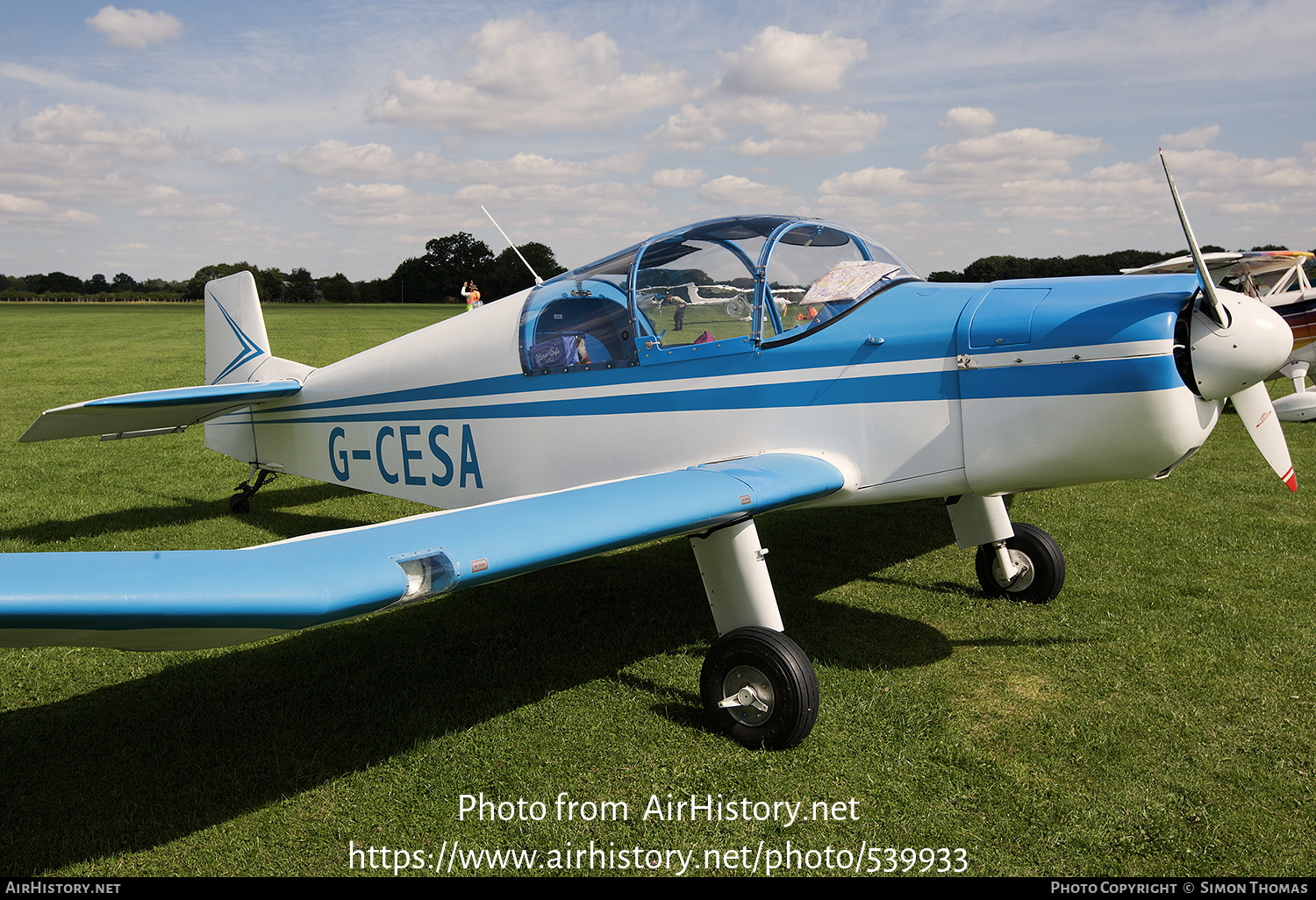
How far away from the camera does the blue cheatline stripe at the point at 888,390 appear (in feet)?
10.9

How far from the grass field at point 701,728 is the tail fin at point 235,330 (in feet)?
6.44

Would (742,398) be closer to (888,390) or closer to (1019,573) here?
(888,390)

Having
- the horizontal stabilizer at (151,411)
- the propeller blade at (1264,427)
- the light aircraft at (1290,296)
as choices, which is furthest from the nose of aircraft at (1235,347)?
the light aircraft at (1290,296)

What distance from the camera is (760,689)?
3539mm

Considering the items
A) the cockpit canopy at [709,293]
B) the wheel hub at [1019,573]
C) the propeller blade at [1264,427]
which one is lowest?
the wheel hub at [1019,573]

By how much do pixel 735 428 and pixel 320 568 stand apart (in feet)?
7.52

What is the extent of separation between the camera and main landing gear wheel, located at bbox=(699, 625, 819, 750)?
11.2ft

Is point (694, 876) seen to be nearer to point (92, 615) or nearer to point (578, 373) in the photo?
point (92, 615)

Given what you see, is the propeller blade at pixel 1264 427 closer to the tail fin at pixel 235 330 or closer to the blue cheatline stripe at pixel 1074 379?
the blue cheatline stripe at pixel 1074 379

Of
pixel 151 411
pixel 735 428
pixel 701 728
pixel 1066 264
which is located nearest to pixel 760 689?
pixel 701 728

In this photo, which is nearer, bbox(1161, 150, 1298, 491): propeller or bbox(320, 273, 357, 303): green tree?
bbox(1161, 150, 1298, 491): propeller

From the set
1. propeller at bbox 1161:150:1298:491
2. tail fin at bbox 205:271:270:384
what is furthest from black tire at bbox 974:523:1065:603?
tail fin at bbox 205:271:270:384

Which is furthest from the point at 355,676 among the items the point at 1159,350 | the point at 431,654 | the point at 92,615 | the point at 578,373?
the point at 1159,350

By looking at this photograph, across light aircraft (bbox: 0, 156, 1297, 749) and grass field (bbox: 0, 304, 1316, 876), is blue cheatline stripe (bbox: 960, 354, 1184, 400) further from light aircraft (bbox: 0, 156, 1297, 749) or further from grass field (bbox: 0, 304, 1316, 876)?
grass field (bbox: 0, 304, 1316, 876)
